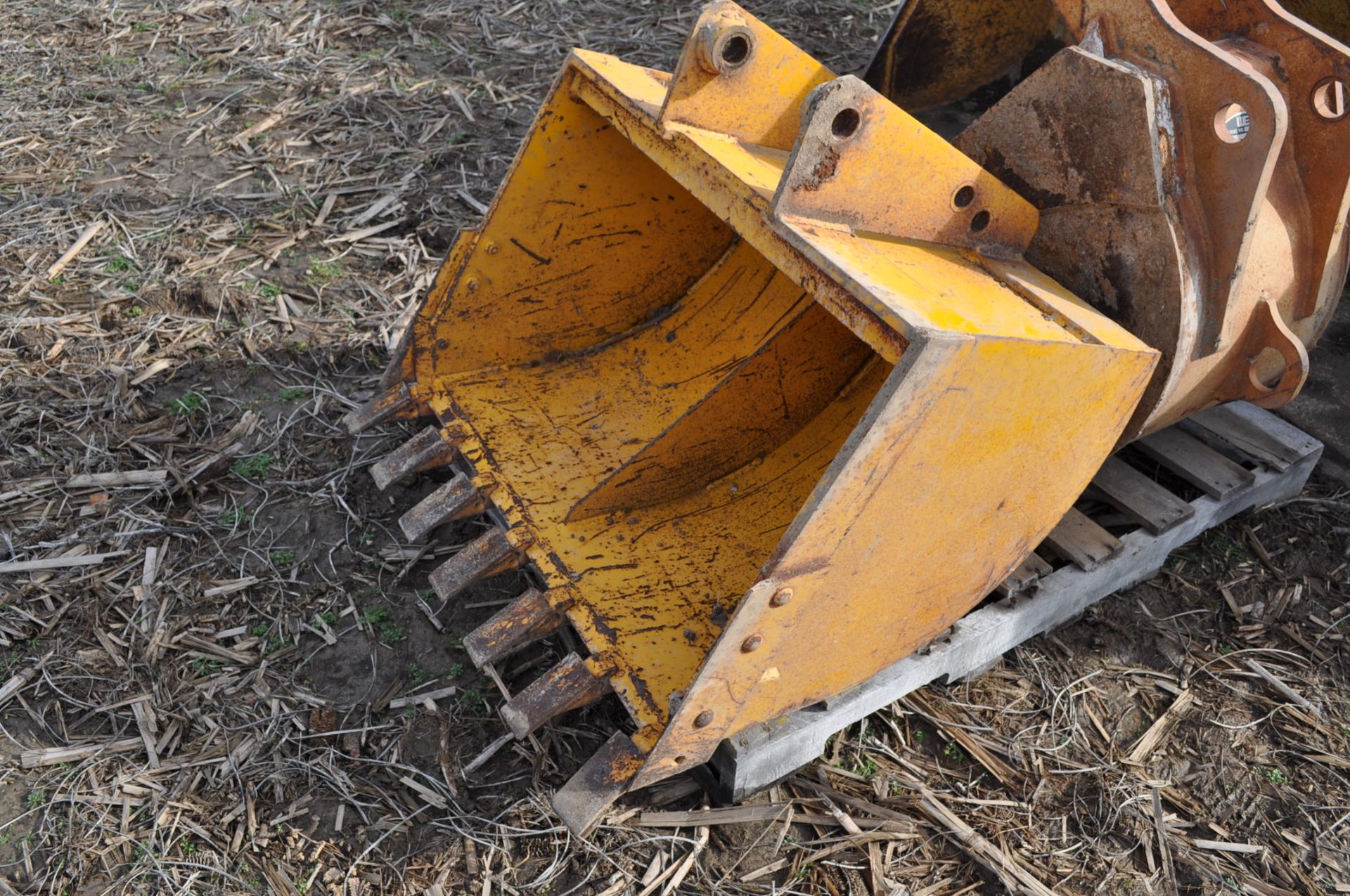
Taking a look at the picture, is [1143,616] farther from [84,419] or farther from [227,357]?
[84,419]

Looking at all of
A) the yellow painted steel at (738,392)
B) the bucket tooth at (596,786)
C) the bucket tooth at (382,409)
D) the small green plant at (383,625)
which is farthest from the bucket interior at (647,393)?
the small green plant at (383,625)

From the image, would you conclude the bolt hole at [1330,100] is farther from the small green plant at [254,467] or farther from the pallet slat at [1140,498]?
the small green plant at [254,467]

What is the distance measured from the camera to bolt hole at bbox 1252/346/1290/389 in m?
2.41

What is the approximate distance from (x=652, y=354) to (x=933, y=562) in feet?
4.24

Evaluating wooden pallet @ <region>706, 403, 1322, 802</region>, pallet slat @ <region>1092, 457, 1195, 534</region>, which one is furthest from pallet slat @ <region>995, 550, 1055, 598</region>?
Answer: pallet slat @ <region>1092, 457, 1195, 534</region>

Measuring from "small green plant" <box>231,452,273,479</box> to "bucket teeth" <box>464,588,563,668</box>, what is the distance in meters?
1.10

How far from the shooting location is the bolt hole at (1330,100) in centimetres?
227

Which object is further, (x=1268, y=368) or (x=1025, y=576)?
(x=1025, y=576)

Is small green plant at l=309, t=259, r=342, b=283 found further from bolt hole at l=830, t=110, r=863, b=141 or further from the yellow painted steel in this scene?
bolt hole at l=830, t=110, r=863, b=141

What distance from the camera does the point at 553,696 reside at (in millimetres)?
2311

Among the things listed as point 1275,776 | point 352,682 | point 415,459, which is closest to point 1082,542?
point 1275,776

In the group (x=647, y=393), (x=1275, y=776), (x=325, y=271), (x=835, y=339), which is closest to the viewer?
(x=1275, y=776)

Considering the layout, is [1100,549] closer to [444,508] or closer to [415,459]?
[444,508]

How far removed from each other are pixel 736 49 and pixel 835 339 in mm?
898
